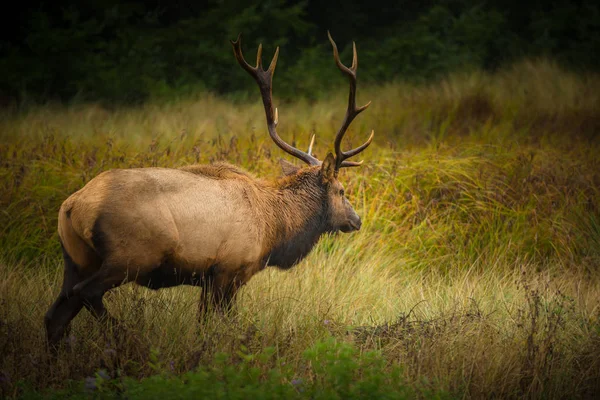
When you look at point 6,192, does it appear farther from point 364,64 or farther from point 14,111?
point 364,64

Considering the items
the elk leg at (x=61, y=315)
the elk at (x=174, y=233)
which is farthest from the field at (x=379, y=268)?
the elk at (x=174, y=233)

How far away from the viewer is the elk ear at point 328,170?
5766 millimetres

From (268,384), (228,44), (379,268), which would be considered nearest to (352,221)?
(379,268)

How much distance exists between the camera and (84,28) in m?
15.6

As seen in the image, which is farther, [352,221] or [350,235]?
[350,235]

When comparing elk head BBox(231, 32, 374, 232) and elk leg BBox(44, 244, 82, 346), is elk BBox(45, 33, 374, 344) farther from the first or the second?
elk head BBox(231, 32, 374, 232)

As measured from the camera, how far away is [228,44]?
16578 mm

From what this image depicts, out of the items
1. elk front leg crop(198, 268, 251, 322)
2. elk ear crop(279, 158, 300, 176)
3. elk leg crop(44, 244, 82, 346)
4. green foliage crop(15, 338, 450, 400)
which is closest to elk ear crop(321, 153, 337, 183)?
elk ear crop(279, 158, 300, 176)

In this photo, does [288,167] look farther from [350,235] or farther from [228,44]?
[228,44]

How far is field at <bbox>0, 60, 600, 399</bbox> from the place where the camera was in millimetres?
4102

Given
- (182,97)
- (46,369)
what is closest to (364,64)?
(182,97)

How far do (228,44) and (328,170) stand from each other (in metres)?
11.4

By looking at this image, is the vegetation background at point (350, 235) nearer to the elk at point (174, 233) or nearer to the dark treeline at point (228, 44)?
the dark treeline at point (228, 44)

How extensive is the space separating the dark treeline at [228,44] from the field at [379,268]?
3.81 metres
